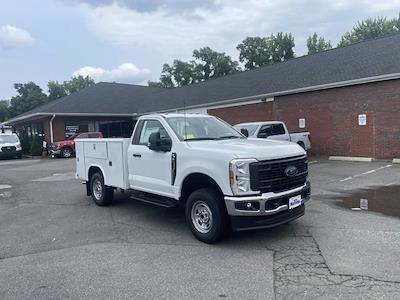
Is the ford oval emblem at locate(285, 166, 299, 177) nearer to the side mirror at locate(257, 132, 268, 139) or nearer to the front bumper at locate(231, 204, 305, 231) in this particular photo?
the front bumper at locate(231, 204, 305, 231)

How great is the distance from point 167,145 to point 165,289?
2.90m

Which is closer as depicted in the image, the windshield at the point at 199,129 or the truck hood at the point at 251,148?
the truck hood at the point at 251,148

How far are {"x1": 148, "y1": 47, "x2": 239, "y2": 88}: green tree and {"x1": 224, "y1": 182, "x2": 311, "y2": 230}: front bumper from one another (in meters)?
51.9

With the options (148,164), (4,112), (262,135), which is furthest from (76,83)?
(148,164)

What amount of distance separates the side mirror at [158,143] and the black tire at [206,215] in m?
1.03

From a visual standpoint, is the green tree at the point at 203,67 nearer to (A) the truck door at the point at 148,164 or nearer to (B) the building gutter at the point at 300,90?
(B) the building gutter at the point at 300,90

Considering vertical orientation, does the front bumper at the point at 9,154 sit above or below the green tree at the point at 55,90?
below

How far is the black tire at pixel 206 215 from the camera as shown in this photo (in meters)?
5.66

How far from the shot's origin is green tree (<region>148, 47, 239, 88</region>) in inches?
2234

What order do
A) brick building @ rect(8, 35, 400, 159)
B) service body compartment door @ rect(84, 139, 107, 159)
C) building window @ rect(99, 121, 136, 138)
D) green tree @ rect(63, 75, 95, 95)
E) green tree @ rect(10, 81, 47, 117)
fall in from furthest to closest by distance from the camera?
green tree @ rect(63, 75, 95, 95) → green tree @ rect(10, 81, 47, 117) → building window @ rect(99, 121, 136, 138) → brick building @ rect(8, 35, 400, 159) → service body compartment door @ rect(84, 139, 107, 159)

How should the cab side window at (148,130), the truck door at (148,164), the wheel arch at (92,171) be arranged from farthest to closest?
the wheel arch at (92,171), the cab side window at (148,130), the truck door at (148,164)

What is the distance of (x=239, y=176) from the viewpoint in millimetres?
5406

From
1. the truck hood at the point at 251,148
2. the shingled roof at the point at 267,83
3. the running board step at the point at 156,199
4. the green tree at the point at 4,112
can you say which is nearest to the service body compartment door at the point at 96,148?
the running board step at the point at 156,199

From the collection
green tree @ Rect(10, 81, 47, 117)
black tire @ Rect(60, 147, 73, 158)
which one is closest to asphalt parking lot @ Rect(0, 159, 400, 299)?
black tire @ Rect(60, 147, 73, 158)
